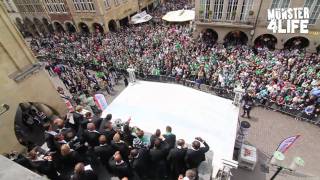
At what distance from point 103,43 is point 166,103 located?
1966 cm

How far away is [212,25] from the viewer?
25.0 meters

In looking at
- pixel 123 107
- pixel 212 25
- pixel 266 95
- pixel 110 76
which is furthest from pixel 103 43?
pixel 266 95

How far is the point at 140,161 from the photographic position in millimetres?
6352

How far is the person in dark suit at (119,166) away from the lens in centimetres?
611

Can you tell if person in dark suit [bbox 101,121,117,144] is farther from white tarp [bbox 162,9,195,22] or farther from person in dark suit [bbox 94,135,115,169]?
white tarp [bbox 162,9,195,22]

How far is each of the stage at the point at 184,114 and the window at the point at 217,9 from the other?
16825mm

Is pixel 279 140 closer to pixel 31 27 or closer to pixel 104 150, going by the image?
pixel 104 150

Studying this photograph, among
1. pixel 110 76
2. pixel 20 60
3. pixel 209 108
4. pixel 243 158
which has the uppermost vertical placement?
pixel 20 60

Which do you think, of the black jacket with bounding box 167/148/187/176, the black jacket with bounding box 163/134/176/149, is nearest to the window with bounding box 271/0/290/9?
the black jacket with bounding box 163/134/176/149

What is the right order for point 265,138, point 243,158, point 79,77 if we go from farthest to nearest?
point 79,77, point 265,138, point 243,158

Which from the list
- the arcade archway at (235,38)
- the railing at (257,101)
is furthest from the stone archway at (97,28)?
the arcade archway at (235,38)

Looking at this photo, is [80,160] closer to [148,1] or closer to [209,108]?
[209,108]

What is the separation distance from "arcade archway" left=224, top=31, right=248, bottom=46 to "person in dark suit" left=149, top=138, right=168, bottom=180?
22.4 m

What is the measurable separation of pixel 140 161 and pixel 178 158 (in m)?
1.23
